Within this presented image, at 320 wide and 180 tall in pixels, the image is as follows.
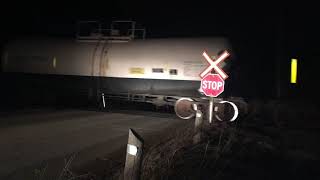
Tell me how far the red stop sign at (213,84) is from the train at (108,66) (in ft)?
19.1

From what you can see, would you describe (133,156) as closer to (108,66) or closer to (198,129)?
(198,129)

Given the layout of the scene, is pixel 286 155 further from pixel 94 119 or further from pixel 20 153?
pixel 94 119

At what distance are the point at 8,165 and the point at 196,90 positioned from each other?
10.3 meters

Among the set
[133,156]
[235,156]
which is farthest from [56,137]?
[133,156]

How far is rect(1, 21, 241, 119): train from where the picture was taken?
1645cm

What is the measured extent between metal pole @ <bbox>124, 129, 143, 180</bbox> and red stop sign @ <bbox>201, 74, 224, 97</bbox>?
18.5 feet

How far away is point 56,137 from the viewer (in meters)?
9.98

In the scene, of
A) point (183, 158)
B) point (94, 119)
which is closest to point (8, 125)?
point (94, 119)

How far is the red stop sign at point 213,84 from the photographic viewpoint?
32.0 ft

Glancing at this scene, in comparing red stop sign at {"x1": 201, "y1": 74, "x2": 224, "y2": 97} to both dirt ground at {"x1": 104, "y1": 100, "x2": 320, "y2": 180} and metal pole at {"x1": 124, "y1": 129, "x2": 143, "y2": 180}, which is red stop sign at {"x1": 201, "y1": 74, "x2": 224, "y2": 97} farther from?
metal pole at {"x1": 124, "y1": 129, "x2": 143, "y2": 180}

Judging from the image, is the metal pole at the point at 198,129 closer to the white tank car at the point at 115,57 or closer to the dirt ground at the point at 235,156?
the dirt ground at the point at 235,156

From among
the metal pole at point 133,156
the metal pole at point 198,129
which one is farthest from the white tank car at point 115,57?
the metal pole at point 133,156

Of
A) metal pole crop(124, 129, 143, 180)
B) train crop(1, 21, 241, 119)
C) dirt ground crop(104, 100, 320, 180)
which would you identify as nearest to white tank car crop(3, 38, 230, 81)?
train crop(1, 21, 241, 119)

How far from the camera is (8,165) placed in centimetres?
680
